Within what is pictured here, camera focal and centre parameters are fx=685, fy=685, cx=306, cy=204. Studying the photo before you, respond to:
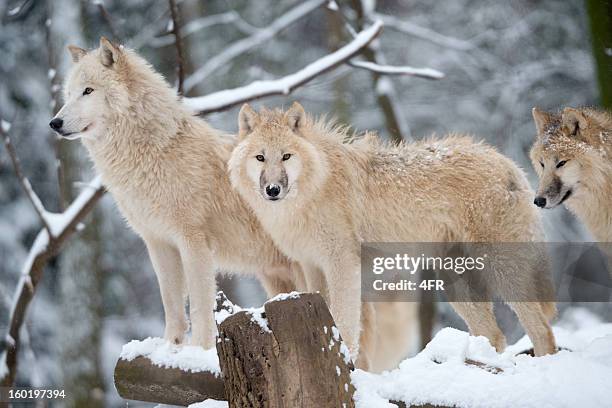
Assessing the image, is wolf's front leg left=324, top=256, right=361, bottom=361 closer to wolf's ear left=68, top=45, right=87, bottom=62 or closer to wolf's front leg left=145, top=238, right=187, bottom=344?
wolf's front leg left=145, top=238, right=187, bottom=344

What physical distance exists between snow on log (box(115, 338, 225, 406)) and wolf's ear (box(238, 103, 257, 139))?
1.58 meters

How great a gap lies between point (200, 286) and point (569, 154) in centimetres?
259

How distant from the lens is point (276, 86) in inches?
271

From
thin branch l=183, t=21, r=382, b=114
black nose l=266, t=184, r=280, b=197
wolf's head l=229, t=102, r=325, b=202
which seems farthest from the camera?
thin branch l=183, t=21, r=382, b=114

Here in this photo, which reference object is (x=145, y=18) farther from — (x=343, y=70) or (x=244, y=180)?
(x=244, y=180)

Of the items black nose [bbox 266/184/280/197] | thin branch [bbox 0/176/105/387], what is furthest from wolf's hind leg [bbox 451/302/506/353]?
thin branch [bbox 0/176/105/387]

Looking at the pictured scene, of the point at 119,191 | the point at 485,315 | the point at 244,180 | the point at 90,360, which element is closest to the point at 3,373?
the point at 90,360

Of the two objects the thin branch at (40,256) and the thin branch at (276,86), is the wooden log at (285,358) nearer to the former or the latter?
the thin branch at (276,86)

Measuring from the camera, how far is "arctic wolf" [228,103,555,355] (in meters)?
4.46

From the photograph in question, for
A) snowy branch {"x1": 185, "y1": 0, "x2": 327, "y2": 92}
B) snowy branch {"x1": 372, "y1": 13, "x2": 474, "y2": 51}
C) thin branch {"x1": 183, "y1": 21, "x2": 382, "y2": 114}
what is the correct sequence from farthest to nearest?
snowy branch {"x1": 372, "y1": 13, "x2": 474, "y2": 51} → snowy branch {"x1": 185, "y1": 0, "x2": 327, "y2": 92} → thin branch {"x1": 183, "y1": 21, "x2": 382, "y2": 114}

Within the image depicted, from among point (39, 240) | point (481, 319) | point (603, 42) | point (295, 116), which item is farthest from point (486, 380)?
point (39, 240)

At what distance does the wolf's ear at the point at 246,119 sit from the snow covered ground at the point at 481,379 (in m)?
1.70

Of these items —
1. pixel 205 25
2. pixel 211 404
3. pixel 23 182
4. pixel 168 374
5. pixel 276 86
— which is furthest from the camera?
pixel 205 25

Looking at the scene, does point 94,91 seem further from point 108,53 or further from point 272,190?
point 272,190
